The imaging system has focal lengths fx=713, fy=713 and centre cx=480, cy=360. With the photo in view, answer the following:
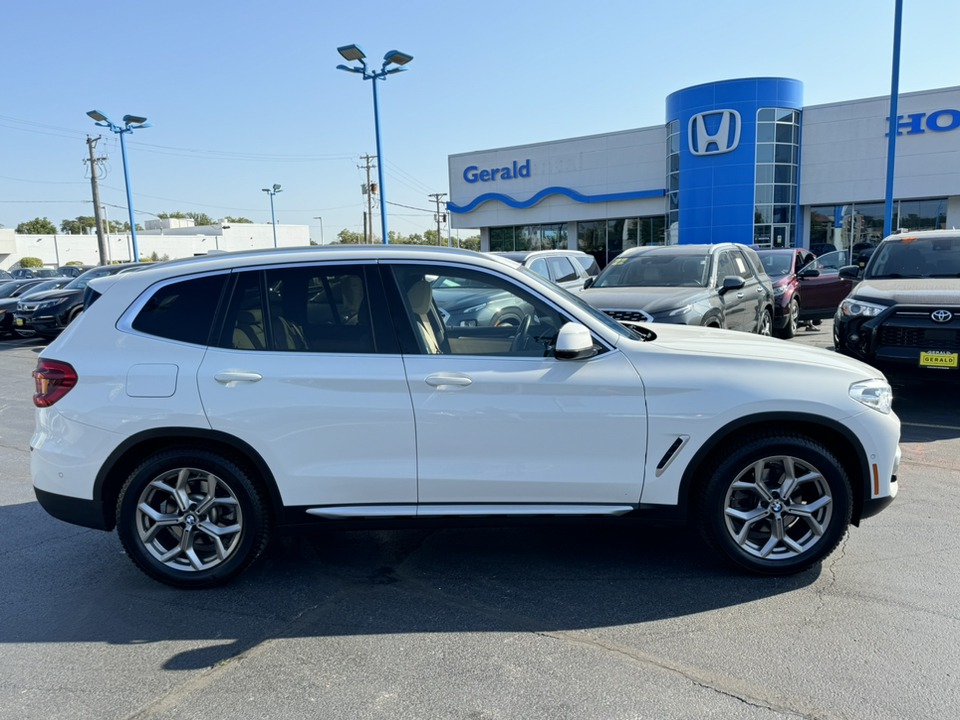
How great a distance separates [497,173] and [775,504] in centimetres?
3688

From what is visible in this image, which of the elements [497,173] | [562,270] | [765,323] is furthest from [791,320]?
[497,173]

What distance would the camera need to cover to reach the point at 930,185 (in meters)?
27.8

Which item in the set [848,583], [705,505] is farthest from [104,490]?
[848,583]

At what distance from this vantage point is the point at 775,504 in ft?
12.4

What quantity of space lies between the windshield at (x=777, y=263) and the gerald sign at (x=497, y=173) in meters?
25.0

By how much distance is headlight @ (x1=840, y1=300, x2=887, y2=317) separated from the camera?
25.0ft

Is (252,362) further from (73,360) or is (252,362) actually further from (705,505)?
(705,505)

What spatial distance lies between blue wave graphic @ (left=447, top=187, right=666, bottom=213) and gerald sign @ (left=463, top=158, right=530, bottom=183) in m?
0.94

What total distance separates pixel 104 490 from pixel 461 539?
2070 mm

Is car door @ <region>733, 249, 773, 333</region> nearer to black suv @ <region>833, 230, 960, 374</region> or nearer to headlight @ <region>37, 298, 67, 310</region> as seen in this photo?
black suv @ <region>833, 230, 960, 374</region>

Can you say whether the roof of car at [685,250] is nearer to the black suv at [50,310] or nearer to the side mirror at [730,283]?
the side mirror at [730,283]

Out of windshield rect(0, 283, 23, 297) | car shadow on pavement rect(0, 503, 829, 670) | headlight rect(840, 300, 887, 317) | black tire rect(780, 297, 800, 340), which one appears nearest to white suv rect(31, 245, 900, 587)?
car shadow on pavement rect(0, 503, 829, 670)

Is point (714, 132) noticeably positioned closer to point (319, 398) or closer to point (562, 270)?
point (562, 270)

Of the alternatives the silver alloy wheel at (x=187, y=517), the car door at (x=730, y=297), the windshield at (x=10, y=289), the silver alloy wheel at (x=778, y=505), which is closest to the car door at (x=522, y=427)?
the silver alloy wheel at (x=778, y=505)
